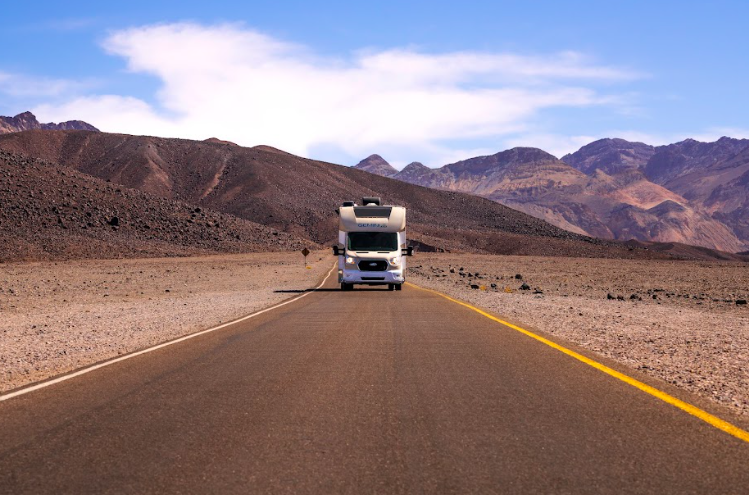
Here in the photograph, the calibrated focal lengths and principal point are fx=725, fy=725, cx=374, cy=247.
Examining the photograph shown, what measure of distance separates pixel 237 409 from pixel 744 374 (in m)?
6.59

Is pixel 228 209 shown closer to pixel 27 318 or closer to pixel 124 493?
pixel 27 318

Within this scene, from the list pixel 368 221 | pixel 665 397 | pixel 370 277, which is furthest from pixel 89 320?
pixel 665 397

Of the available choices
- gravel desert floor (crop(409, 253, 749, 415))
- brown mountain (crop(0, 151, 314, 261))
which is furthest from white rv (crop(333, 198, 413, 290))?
brown mountain (crop(0, 151, 314, 261))

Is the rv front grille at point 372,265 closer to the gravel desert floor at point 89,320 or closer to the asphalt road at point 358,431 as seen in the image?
the gravel desert floor at point 89,320

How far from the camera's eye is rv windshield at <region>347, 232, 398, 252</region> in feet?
97.8

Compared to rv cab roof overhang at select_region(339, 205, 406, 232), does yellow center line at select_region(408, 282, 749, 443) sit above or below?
below

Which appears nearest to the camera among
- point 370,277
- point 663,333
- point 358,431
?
point 358,431

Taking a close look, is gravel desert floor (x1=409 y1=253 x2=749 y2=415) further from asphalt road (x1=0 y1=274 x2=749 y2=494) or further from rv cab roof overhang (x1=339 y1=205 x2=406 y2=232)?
rv cab roof overhang (x1=339 y1=205 x2=406 y2=232)

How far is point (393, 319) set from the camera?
17.0m

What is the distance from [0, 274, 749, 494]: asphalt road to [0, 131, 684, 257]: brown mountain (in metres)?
115

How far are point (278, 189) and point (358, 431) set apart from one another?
506ft

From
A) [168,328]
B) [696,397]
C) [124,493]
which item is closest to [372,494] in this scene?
[124,493]

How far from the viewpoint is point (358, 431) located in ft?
20.4

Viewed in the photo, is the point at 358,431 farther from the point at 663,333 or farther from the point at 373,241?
the point at 373,241
